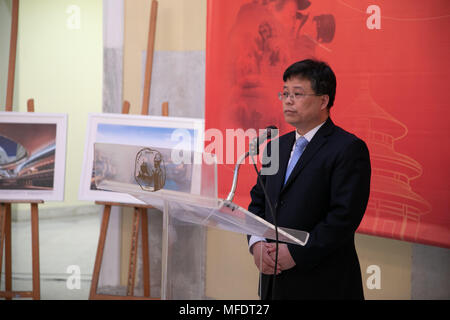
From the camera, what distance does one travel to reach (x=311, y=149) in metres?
1.80

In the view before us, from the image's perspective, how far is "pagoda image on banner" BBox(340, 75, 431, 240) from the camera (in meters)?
2.73

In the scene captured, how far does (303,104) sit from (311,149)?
17cm

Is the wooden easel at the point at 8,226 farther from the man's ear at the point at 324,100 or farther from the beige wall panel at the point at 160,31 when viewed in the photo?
the man's ear at the point at 324,100

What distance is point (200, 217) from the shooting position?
1571mm

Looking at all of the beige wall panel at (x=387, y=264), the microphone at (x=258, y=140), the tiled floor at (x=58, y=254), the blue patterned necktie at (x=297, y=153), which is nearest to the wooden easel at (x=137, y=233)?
the tiled floor at (x=58, y=254)

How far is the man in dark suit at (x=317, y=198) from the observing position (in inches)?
67.1

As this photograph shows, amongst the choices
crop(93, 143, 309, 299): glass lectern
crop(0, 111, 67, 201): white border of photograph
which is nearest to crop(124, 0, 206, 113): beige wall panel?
crop(0, 111, 67, 201): white border of photograph

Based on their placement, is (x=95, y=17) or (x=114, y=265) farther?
(x=95, y=17)

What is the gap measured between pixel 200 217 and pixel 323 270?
21.5 inches

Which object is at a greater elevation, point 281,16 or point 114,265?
point 281,16

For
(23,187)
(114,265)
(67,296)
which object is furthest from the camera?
(67,296)

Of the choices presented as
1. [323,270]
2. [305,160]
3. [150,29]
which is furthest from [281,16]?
[323,270]

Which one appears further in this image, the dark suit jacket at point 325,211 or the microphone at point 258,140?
the dark suit jacket at point 325,211
